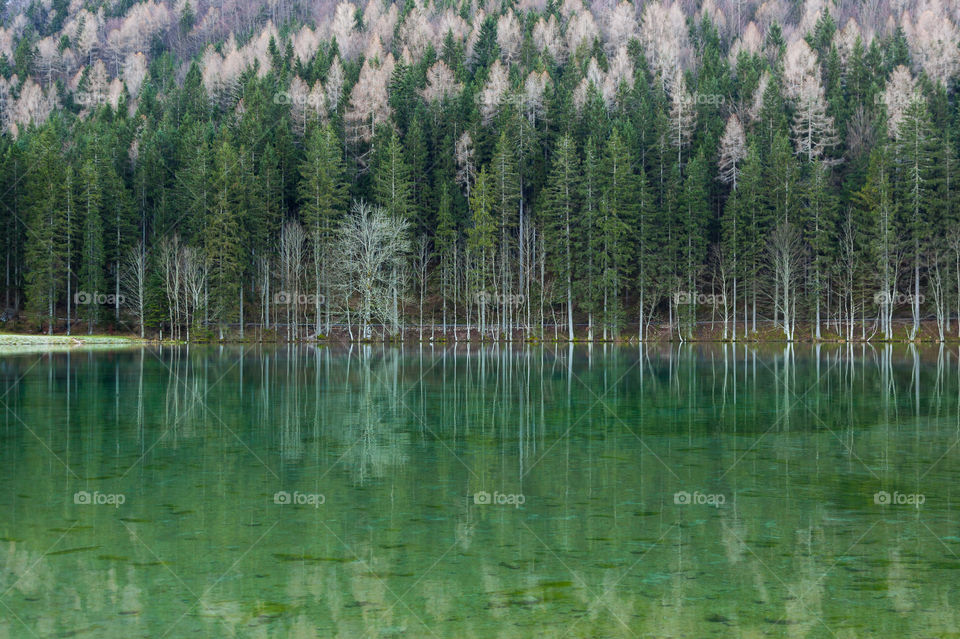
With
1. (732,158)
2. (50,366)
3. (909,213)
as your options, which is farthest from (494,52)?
(50,366)

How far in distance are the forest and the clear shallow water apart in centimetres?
5368

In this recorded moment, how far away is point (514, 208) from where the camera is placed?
262 ft

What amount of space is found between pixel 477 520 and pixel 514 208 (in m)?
71.1

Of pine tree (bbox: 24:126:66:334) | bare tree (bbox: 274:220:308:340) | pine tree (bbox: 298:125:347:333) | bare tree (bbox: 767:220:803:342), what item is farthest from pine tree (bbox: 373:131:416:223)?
bare tree (bbox: 767:220:803:342)

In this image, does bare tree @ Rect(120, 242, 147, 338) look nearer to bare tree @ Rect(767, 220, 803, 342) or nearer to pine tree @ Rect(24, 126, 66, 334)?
pine tree @ Rect(24, 126, 66, 334)

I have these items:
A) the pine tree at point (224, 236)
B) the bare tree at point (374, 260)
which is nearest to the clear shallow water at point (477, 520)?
the bare tree at point (374, 260)

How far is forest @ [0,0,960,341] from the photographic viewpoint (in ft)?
243

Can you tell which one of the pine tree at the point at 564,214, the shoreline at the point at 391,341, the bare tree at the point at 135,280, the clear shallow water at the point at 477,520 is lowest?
the clear shallow water at the point at 477,520

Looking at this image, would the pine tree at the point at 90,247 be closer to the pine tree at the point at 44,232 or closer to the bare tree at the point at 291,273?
the pine tree at the point at 44,232

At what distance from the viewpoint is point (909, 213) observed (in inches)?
2963

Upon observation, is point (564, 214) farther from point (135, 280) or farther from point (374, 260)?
point (135, 280)

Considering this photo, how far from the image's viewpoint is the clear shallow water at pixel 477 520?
7043mm

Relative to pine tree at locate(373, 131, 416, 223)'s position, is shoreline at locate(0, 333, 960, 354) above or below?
below

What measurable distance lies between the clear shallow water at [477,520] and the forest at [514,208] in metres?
53.7
